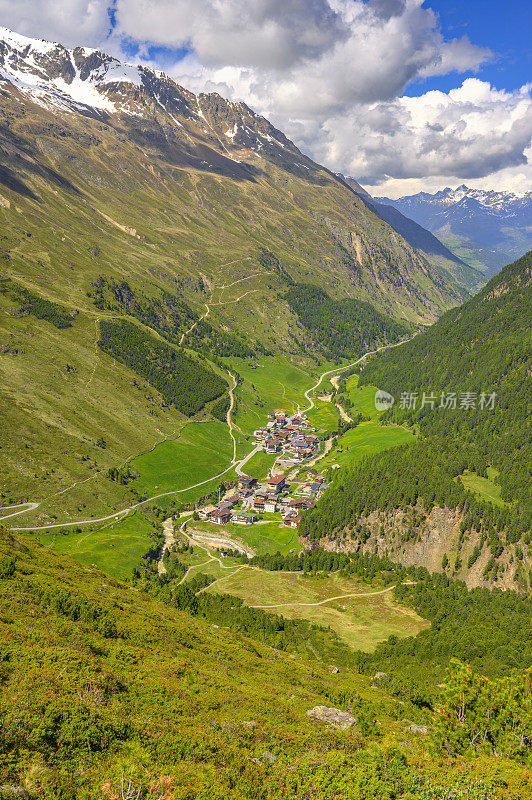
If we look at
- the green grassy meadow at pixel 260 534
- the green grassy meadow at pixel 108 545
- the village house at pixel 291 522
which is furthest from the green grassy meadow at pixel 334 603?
the village house at pixel 291 522

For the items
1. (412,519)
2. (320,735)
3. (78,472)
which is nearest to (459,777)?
(320,735)

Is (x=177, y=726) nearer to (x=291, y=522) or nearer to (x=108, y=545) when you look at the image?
(x=108, y=545)

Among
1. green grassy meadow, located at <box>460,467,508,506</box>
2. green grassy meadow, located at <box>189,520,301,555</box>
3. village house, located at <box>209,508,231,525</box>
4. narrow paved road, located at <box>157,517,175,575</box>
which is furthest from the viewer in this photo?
village house, located at <box>209,508,231,525</box>

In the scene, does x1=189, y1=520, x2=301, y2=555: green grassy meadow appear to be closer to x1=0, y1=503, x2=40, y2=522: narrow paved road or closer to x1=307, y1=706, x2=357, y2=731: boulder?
x1=0, y1=503, x2=40, y2=522: narrow paved road

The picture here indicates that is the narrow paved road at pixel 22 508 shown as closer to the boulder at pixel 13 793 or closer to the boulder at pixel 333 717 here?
the boulder at pixel 333 717

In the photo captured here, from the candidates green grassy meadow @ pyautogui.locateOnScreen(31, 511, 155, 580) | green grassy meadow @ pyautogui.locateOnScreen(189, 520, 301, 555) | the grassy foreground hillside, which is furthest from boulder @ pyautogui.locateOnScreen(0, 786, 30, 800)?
green grassy meadow @ pyautogui.locateOnScreen(189, 520, 301, 555)

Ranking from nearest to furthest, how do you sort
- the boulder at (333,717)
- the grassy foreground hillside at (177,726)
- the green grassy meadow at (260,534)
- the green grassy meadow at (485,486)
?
1. the grassy foreground hillside at (177,726)
2. the boulder at (333,717)
3. the green grassy meadow at (485,486)
4. the green grassy meadow at (260,534)
